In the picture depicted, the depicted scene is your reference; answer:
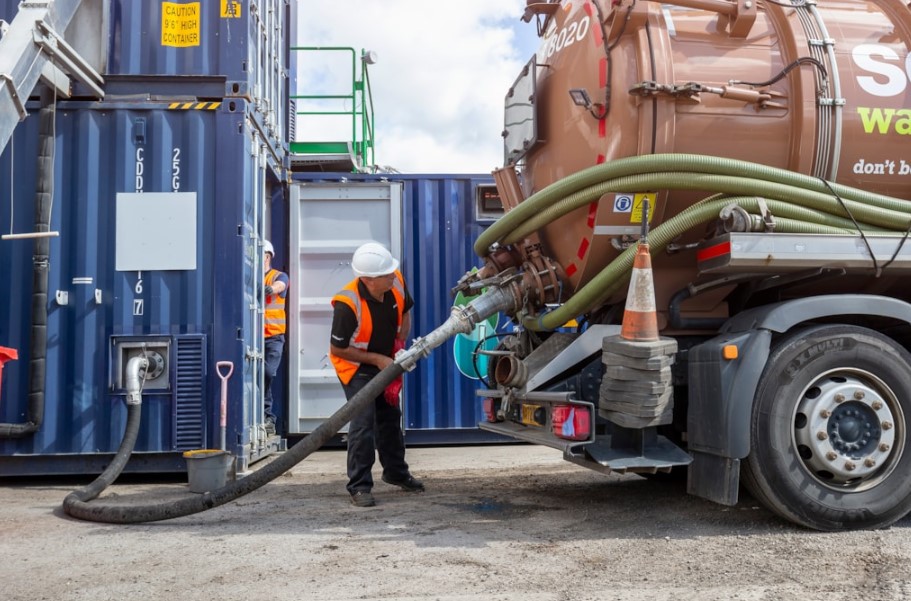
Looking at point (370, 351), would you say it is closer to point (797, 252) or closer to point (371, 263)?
point (371, 263)

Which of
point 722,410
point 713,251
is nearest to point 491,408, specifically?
point 722,410

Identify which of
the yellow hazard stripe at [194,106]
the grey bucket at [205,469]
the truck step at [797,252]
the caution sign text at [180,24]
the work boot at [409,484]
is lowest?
the work boot at [409,484]

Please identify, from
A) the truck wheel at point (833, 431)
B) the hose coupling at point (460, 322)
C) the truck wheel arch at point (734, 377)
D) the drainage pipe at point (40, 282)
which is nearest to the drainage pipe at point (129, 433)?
the drainage pipe at point (40, 282)

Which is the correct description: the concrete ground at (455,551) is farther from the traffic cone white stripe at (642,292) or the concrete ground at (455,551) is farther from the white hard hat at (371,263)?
the white hard hat at (371,263)

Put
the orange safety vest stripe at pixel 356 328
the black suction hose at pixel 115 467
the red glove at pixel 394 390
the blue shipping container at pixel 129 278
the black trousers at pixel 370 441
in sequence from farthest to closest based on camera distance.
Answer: the blue shipping container at pixel 129 278 < the red glove at pixel 394 390 < the orange safety vest stripe at pixel 356 328 < the black trousers at pixel 370 441 < the black suction hose at pixel 115 467

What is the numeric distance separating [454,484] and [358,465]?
953 millimetres

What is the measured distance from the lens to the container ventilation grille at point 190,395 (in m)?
5.85

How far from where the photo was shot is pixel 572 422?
13.4ft

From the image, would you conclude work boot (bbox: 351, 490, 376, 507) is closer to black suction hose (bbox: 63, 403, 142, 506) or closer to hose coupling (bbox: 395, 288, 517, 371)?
hose coupling (bbox: 395, 288, 517, 371)

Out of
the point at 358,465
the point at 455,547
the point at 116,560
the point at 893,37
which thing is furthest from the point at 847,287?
the point at 116,560

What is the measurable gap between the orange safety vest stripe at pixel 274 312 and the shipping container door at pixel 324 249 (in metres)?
0.24

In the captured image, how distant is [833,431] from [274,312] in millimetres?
4892

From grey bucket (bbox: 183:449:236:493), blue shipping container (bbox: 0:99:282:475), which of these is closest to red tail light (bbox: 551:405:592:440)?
grey bucket (bbox: 183:449:236:493)

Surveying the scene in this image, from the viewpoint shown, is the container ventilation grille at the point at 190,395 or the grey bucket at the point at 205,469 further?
the container ventilation grille at the point at 190,395
